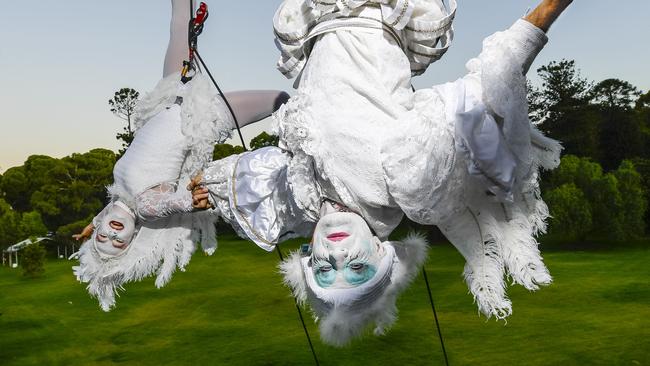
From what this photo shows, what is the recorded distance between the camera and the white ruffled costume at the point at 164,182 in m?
1.70

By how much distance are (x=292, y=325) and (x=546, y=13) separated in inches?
258

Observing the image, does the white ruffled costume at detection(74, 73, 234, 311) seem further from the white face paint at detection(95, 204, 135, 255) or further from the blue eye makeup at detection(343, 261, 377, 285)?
the blue eye makeup at detection(343, 261, 377, 285)

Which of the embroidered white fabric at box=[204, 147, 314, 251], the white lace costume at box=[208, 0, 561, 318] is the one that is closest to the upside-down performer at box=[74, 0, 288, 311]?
the embroidered white fabric at box=[204, 147, 314, 251]

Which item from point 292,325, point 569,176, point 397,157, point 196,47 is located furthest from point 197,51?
point 569,176

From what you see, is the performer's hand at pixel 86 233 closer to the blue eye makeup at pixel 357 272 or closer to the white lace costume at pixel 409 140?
the white lace costume at pixel 409 140

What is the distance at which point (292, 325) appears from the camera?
746 cm

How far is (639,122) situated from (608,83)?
1.66 metres

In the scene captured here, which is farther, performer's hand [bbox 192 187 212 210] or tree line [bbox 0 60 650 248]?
tree line [bbox 0 60 650 248]

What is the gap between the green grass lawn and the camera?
6.17 meters

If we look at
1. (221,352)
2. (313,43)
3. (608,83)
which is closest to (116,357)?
(221,352)

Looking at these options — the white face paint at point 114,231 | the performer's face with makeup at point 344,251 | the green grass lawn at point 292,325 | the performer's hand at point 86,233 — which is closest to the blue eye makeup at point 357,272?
the performer's face with makeup at point 344,251

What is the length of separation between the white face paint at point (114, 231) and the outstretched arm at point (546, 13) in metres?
1.07

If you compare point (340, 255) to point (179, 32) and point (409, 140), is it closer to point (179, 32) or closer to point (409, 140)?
point (409, 140)

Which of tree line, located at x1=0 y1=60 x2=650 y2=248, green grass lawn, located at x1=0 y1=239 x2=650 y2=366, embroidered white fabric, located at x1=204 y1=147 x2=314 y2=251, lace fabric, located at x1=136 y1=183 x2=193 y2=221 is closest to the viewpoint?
embroidered white fabric, located at x1=204 y1=147 x2=314 y2=251
